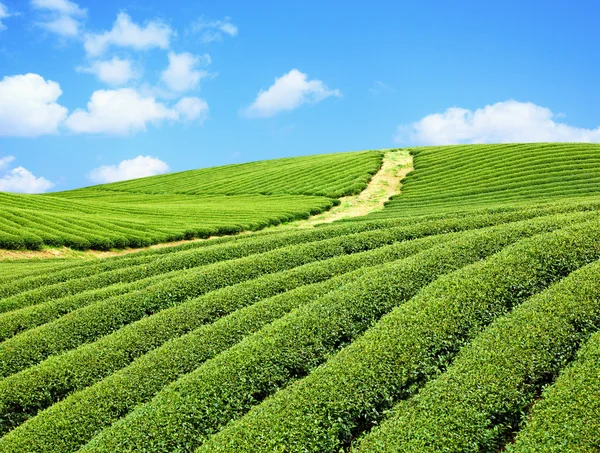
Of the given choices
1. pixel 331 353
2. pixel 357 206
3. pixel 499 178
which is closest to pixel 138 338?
pixel 331 353

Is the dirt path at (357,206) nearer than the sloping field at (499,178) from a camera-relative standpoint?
Yes

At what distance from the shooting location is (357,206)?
179ft

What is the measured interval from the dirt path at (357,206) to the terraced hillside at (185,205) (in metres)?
0.70

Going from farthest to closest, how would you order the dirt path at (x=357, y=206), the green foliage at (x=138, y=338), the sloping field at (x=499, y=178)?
the sloping field at (x=499, y=178)
the dirt path at (x=357, y=206)
the green foliage at (x=138, y=338)

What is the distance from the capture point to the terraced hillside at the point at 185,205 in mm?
40375

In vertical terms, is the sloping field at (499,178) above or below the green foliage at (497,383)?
above

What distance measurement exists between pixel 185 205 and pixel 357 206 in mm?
19780

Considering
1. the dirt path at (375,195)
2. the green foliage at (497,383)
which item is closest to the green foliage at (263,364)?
the green foliage at (497,383)

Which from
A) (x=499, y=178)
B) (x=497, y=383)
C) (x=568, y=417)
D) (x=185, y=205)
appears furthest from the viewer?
(x=185, y=205)

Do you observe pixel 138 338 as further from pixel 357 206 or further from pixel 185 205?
pixel 185 205

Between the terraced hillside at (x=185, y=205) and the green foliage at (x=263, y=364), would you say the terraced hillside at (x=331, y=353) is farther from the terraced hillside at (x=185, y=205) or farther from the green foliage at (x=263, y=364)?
the terraced hillside at (x=185, y=205)

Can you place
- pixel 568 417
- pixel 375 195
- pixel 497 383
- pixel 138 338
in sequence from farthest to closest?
pixel 375 195
pixel 138 338
pixel 497 383
pixel 568 417

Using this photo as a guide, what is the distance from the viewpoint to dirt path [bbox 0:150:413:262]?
122 feet

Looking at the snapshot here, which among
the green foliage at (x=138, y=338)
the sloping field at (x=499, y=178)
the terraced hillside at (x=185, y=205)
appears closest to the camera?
the green foliage at (x=138, y=338)
